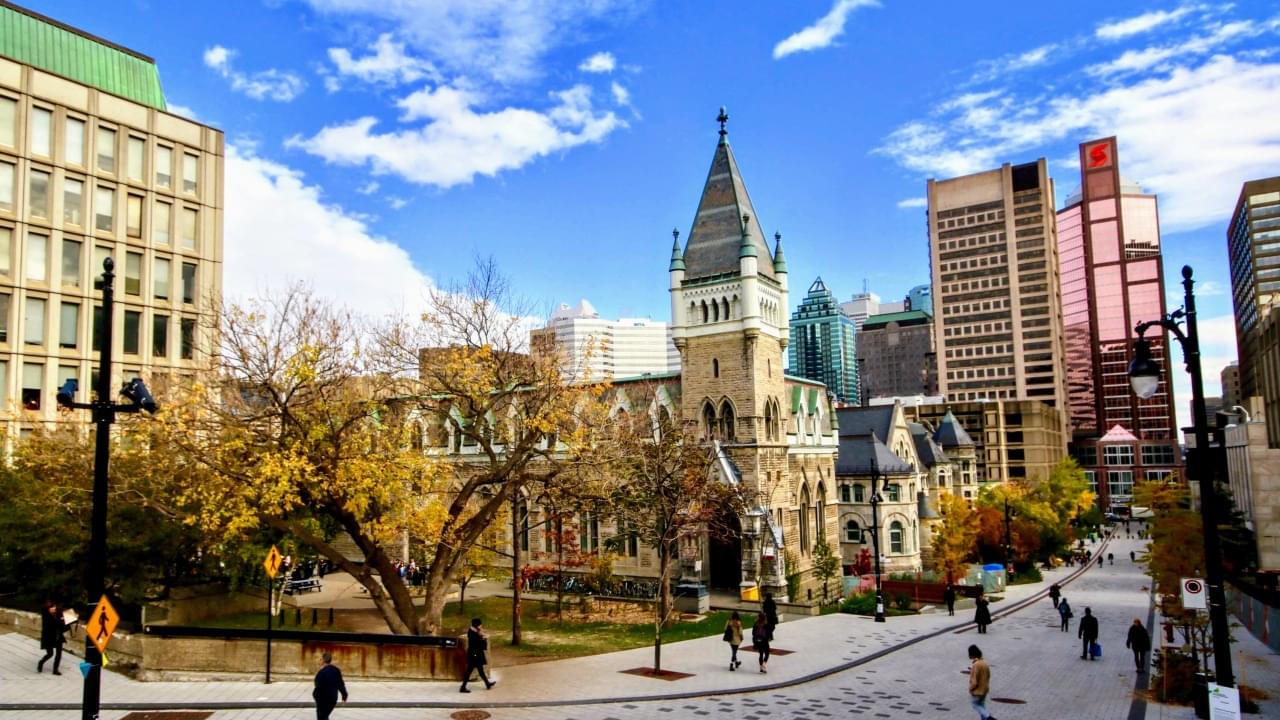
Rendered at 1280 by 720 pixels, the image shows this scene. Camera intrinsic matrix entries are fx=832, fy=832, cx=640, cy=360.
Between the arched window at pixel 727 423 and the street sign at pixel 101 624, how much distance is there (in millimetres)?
34327

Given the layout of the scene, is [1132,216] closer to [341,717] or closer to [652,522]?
[652,522]

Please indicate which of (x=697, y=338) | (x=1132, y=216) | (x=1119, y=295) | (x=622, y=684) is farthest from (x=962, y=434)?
(x=1132, y=216)

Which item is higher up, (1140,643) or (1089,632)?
(1140,643)

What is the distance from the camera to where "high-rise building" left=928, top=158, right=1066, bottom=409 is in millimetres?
129500

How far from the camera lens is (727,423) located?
44.6 meters

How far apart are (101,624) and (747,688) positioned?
13.9 meters

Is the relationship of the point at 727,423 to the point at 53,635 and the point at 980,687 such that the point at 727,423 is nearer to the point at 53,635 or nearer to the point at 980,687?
the point at 980,687

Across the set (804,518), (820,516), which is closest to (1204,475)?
(804,518)

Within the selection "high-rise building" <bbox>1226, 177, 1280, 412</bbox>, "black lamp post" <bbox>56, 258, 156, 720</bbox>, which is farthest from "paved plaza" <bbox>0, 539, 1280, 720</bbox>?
"high-rise building" <bbox>1226, 177, 1280, 412</bbox>

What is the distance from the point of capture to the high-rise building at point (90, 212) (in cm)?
3994

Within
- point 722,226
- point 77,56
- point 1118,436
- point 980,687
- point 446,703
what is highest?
point 77,56

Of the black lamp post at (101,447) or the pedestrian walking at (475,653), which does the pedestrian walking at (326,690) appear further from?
the pedestrian walking at (475,653)

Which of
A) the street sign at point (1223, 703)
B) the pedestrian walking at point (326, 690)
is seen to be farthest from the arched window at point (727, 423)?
the street sign at point (1223, 703)

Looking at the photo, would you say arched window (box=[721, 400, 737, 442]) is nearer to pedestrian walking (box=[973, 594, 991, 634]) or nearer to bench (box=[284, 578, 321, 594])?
pedestrian walking (box=[973, 594, 991, 634])
